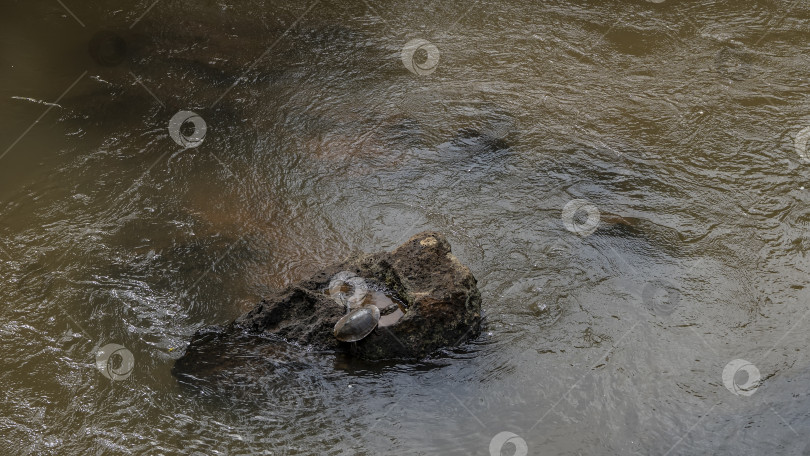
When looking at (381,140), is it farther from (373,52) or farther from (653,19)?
(653,19)

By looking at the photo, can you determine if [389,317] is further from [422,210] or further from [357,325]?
[422,210]

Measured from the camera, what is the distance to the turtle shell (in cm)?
451

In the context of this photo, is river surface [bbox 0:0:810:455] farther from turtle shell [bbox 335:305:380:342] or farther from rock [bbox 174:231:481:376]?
turtle shell [bbox 335:305:380:342]

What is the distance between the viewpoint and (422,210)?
596 centimetres

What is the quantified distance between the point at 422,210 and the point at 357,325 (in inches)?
67.6

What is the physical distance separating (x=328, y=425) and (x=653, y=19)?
638 cm

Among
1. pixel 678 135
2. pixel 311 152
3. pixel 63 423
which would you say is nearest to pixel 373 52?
pixel 311 152

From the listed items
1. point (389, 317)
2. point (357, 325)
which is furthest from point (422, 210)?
point (357, 325)

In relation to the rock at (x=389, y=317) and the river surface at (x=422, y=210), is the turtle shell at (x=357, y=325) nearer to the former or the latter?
the rock at (x=389, y=317)

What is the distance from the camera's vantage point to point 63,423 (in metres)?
4.30

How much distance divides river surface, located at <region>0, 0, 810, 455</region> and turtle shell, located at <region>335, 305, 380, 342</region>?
0.29 meters

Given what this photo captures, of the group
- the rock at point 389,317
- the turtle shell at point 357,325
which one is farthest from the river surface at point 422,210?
the turtle shell at point 357,325

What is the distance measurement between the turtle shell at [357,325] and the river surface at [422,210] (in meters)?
0.29

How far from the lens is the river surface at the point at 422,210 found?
442 cm
